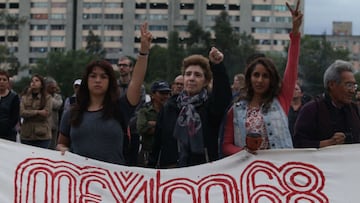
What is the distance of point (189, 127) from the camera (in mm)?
4605

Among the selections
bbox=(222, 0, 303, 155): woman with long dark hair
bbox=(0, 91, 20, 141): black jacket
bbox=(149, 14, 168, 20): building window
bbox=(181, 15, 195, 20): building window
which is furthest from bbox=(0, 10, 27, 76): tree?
bbox=(222, 0, 303, 155): woman with long dark hair

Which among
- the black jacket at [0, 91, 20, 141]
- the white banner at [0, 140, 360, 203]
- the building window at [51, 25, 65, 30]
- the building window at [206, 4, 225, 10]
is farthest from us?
the building window at [51, 25, 65, 30]

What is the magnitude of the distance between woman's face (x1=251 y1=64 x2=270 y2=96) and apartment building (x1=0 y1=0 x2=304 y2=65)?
93.1 meters

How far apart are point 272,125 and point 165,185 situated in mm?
794

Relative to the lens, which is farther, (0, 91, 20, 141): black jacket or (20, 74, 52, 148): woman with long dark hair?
(20, 74, 52, 148): woman with long dark hair

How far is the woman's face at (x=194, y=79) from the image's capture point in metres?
4.64

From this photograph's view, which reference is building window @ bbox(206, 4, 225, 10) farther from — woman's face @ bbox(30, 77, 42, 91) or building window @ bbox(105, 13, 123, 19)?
woman's face @ bbox(30, 77, 42, 91)

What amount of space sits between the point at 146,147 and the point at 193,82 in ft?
9.13

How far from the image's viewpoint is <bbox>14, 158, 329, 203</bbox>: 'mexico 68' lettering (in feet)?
14.0

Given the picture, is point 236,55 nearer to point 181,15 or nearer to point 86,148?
point 181,15

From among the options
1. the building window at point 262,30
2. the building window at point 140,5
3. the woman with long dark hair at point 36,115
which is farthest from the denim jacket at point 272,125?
the building window at point 262,30

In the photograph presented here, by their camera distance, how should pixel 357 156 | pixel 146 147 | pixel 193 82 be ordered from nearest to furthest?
pixel 357 156, pixel 193 82, pixel 146 147

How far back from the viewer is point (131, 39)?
99.5 metres

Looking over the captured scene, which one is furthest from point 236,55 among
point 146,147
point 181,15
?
point 146,147
